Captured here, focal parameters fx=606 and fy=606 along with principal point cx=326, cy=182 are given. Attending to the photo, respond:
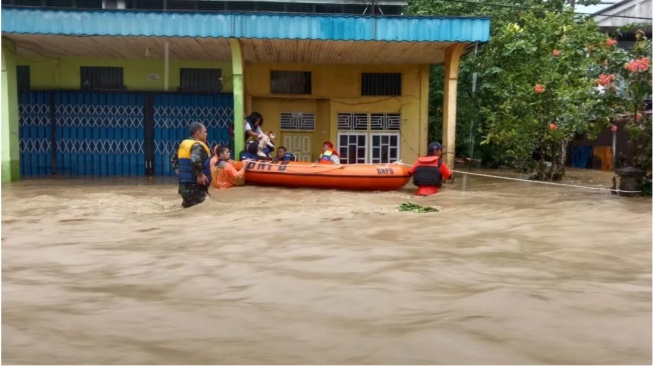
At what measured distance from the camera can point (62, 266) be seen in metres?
5.07

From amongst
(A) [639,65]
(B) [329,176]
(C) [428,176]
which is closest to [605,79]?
(A) [639,65]

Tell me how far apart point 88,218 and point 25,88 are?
9.64 meters

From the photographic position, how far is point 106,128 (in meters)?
16.3

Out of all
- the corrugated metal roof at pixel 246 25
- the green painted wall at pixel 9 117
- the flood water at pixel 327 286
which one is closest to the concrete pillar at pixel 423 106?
the corrugated metal roof at pixel 246 25

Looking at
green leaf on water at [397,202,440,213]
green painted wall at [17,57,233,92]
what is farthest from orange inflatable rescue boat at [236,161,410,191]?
green painted wall at [17,57,233,92]

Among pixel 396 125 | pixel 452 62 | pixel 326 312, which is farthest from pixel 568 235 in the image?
pixel 396 125

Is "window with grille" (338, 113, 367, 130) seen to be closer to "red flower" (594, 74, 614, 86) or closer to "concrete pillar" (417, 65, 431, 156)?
"concrete pillar" (417, 65, 431, 156)

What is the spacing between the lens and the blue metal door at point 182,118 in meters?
16.3

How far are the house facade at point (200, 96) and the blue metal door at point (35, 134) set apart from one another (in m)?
0.03

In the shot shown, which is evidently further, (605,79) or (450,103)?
(450,103)

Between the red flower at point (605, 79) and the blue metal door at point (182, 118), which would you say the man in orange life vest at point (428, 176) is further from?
the blue metal door at point (182, 118)

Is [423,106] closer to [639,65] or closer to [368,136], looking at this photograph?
[368,136]

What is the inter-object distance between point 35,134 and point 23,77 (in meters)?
1.55

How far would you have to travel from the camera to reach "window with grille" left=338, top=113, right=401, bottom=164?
16.9m
